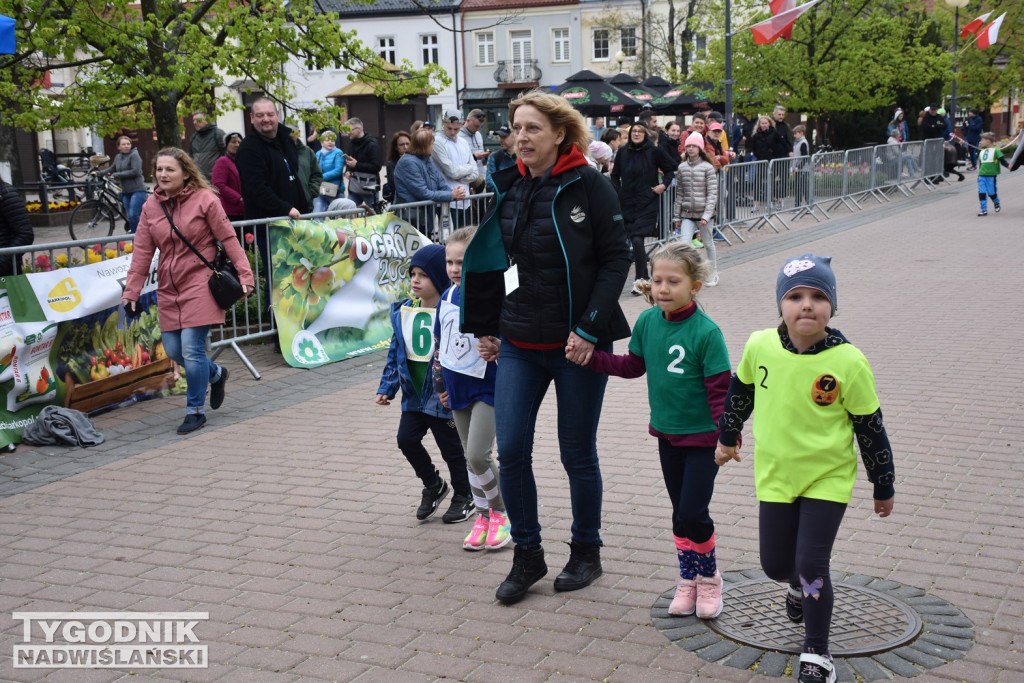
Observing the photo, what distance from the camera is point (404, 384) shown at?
566 cm

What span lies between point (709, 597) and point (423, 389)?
188 centimetres

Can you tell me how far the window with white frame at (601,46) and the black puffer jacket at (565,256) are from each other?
5857cm

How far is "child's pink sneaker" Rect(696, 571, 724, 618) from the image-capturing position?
4.31 m

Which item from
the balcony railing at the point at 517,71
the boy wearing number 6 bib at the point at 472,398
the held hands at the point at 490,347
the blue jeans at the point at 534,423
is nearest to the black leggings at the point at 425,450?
the boy wearing number 6 bib at the point at 472,398

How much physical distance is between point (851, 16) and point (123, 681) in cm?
2902

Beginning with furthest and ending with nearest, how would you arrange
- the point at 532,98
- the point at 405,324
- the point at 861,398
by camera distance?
1. the point at 405,324
2. the point at 532,98
3. the point at 861,398

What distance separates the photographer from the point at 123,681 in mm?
3996

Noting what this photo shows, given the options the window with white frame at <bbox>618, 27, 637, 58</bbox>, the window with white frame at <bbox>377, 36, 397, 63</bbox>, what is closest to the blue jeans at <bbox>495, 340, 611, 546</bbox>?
the window with white frame at <bbox>618, 27, 637, 58</bbox>

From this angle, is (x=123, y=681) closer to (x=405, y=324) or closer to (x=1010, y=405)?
(x=405, y=324)

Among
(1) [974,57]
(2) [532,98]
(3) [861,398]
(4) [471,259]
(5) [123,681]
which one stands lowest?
(5) [123,681]

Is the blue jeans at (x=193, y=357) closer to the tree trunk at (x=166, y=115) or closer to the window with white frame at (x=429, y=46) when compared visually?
the tree trunk at (x=166, y=115)

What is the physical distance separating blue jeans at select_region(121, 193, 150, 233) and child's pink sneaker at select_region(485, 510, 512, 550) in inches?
535

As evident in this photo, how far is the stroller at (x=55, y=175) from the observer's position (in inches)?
974

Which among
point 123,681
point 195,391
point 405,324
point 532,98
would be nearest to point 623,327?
point 532,98
